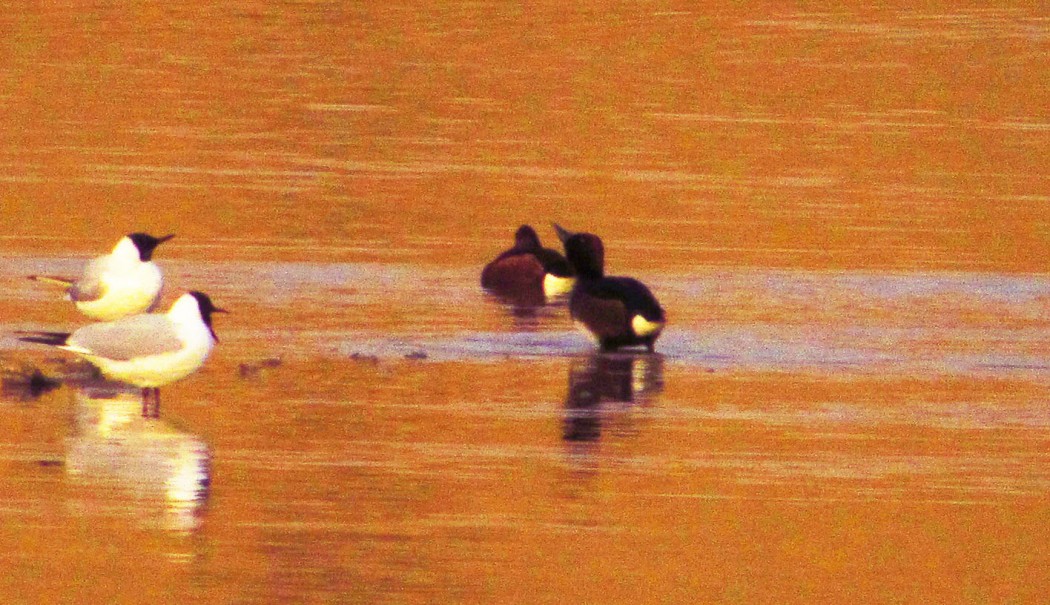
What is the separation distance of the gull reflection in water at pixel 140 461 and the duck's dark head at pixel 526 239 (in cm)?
576

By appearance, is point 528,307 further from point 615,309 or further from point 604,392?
point 604,392

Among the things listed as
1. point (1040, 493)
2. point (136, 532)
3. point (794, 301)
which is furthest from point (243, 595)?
point (794, 301)

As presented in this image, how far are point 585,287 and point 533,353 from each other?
575 mm

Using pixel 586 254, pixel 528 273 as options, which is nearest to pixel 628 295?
pixel 586 254

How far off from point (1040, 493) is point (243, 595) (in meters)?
3.47

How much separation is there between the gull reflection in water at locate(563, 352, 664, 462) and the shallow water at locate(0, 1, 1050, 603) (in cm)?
4

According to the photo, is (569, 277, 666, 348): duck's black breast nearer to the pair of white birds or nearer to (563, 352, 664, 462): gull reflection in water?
(563, 352, 664, 462): gull reflection in water

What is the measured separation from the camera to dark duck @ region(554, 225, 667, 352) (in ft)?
44.8

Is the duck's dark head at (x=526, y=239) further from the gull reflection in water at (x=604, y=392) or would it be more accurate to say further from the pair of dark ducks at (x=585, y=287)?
the gull reflection in water at (x=604, y=392)

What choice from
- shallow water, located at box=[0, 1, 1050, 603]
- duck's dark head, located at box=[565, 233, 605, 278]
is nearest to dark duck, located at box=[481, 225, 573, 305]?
shallow water, located at box=[0, 1, 1050, 603]

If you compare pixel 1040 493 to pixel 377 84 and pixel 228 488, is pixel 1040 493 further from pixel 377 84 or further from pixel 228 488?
pixel 377 84

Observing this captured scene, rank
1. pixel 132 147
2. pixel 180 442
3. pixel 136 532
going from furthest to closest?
1. pixel 132 147
2. pixel 180 442
3. pixel 136 532

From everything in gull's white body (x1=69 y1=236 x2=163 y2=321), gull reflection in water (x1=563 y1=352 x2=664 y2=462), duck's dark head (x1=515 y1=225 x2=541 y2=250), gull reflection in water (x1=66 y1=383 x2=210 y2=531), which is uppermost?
duck's dark head (x1=515 y1=225 x2=541 y2=250)

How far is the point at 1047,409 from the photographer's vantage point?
12.2 m
